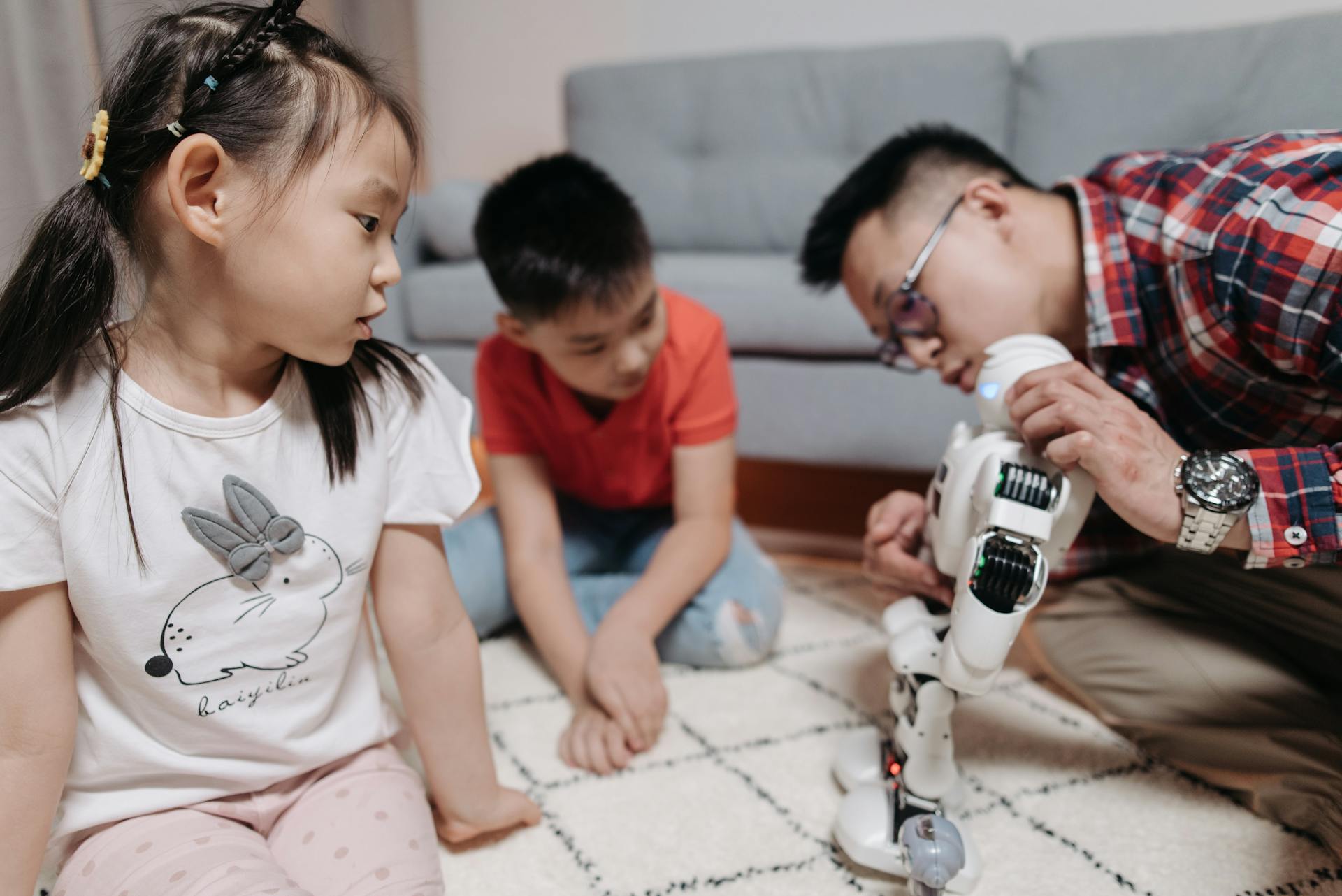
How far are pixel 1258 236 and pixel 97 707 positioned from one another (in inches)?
37.9

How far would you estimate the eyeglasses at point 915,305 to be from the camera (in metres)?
0.98

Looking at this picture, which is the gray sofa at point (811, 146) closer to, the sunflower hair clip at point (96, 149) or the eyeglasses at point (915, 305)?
the eyeglasses at point (915, 305)

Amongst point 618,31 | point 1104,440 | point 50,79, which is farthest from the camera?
point 618,31

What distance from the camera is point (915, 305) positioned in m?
0.99

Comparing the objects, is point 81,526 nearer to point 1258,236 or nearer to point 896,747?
point 896,747

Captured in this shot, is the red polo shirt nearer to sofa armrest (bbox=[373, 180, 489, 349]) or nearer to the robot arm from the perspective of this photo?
the robot arm

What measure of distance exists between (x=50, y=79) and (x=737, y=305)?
1044 mm

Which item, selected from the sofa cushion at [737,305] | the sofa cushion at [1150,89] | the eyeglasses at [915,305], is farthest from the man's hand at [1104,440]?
the sofa cushion at [1150,89]

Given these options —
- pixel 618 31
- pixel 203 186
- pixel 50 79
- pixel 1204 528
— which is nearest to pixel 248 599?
pixel 203 186

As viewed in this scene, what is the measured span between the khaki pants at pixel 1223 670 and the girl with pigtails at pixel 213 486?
0.70 m

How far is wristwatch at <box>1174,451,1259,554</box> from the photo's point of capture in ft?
2.38

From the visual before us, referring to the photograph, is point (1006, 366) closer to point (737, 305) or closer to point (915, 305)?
point (915, 305)

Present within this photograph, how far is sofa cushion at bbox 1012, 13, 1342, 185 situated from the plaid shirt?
66 centimetres

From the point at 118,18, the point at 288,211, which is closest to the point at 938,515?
the point at 288,211
